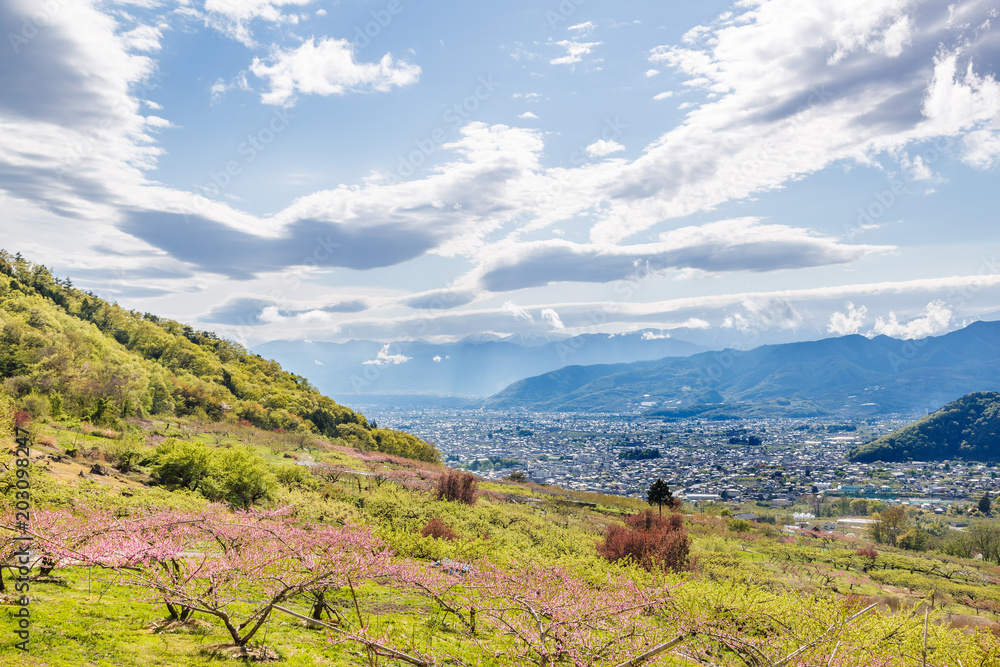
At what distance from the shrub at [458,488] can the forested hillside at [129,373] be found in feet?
77.1

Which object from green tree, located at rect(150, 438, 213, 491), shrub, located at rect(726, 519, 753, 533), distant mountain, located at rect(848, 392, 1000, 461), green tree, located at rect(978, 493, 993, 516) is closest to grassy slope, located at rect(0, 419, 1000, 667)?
green tree, located at rect(150, 438, 213, 491)

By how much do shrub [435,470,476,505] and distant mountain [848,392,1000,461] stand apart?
7260 inches

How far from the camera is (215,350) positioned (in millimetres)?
88375

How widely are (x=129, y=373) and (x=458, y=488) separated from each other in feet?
99.0

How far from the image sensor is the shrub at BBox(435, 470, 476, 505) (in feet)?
115

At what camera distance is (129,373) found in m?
42.4

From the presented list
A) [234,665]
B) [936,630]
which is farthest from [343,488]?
[936,630]

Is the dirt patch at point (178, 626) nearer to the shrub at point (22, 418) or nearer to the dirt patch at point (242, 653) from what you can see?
the dirt patch at point (242, 653)

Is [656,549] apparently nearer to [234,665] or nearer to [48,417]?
[234,665]

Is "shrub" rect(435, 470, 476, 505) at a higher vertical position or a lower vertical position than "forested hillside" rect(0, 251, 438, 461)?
lower

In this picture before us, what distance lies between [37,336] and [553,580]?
4975 centimetres

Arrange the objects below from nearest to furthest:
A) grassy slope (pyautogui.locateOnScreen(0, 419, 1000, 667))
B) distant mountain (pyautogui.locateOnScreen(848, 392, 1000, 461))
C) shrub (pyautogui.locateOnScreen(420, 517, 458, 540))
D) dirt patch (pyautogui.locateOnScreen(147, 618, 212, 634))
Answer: grassy slope (pyautogui.locateOnScreen(0, 419, 1000, 667)), dirt patch (pyautogui.locateOnScreen(147, 618, 212, 634)), shrub (pyautogui.locateOnScreen(420, 517, 458, 540)), distant mountain (pyautogui.locateOnScreen(848, 392, 1000, 461))

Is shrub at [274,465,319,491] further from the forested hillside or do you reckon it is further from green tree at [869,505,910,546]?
green tree at [869,505,910,546]

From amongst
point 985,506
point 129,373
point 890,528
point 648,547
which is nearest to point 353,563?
point 648,547
